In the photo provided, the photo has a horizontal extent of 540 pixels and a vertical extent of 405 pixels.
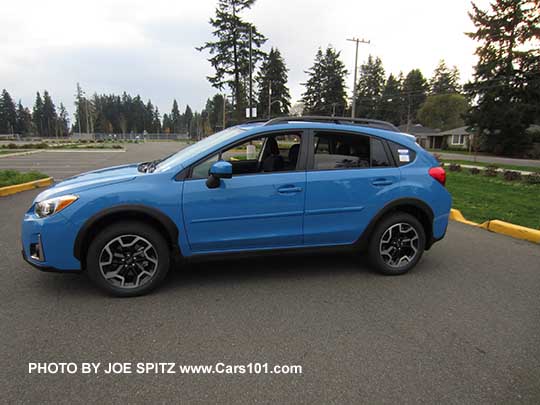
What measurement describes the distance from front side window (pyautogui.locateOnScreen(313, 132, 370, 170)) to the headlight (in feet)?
7.85

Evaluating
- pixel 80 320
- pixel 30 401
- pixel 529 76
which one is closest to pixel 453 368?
pixel 30 401

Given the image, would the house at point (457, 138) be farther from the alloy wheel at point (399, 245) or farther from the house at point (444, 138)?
the alloy wheel at point (399, 245)

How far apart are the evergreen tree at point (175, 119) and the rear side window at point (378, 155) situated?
14668 cm

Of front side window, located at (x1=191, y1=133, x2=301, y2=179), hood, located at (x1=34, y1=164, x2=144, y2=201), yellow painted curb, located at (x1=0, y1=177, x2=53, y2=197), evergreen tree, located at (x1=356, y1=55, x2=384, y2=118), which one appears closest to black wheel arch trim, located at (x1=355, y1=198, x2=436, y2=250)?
front side window, located at (x1=191, y1=133, x2=301, y2=179)

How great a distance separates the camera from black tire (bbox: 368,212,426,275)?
3.79 metres

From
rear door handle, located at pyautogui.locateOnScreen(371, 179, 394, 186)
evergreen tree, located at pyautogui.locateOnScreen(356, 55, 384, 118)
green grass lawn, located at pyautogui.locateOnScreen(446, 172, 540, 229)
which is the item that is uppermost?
evergreen tree, located at pyautogui.locateOnScreen(356, 55, 384, 118)

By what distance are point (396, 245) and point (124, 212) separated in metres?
2.96

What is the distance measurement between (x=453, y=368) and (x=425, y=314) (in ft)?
2.39

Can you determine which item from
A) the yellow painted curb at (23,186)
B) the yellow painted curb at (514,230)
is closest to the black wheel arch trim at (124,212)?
the yellow painted curb at (514,230)

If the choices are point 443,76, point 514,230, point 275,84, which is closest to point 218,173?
point 514,230

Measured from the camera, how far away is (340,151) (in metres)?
3.70

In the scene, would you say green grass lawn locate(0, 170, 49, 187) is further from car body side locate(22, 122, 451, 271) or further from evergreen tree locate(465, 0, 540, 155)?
evergreen tree locate(465, 0, 540, 155)

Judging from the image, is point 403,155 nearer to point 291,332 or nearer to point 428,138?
point 291,332

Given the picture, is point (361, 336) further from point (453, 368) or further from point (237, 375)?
point (237, 375)
